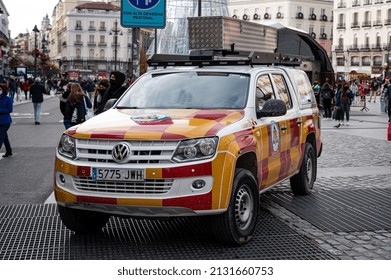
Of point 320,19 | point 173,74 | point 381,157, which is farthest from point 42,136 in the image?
point 320,19

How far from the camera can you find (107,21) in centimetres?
13325

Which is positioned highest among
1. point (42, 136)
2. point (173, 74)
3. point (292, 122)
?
point (173, 74)

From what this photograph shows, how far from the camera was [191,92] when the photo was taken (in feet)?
23.3

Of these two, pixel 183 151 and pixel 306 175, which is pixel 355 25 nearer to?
pixel 306 175

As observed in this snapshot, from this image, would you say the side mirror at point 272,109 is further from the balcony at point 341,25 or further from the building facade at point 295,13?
the building facade at point 295,13

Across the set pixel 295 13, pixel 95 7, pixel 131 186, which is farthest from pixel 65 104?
pixel 95 7

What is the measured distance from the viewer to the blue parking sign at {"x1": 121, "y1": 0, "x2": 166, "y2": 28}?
11.0 metres

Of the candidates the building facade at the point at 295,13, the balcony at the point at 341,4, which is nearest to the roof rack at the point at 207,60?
the balcony at the point at 341,4

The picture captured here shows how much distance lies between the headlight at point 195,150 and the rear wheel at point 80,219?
1.36 m

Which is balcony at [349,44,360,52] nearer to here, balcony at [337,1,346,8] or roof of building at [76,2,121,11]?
balcony at [337,1,346,8]

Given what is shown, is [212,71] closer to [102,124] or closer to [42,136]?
[102,124]

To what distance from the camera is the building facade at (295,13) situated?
4496 inches

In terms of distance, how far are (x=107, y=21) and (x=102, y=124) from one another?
13035 cm

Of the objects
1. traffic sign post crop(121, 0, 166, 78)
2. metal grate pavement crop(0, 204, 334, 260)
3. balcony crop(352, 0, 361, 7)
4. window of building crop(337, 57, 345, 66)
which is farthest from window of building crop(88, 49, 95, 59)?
metal grate pavement crop(0, 204, 334, 260)
